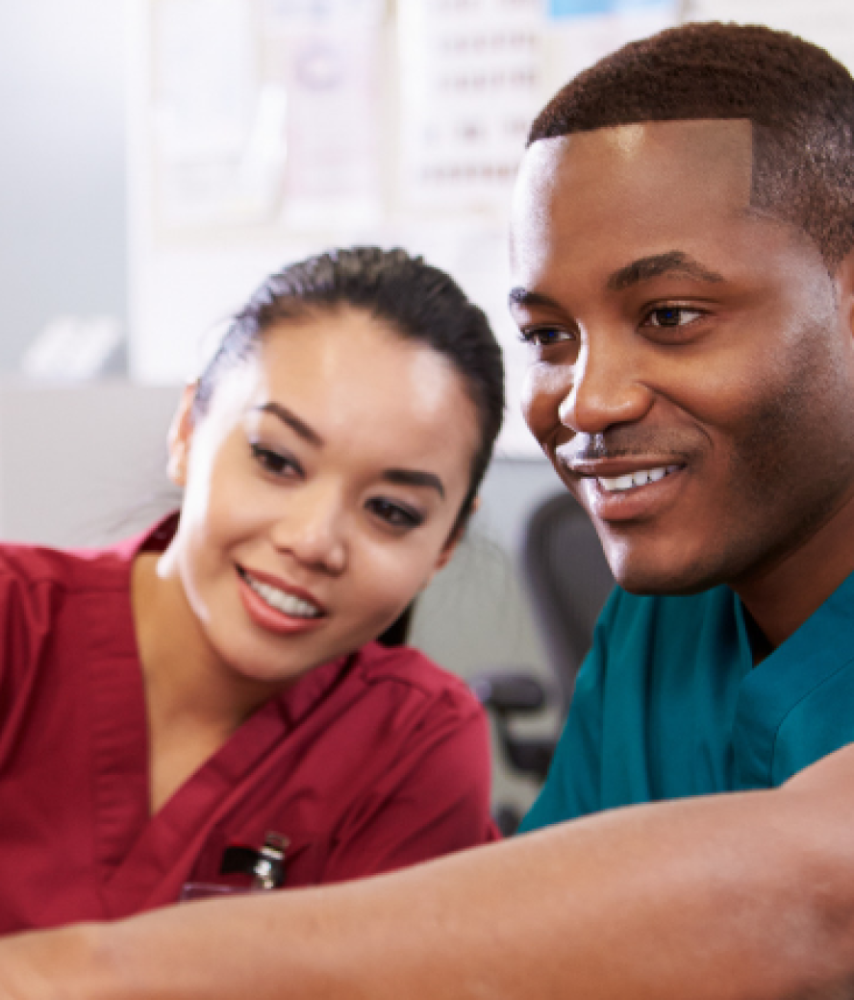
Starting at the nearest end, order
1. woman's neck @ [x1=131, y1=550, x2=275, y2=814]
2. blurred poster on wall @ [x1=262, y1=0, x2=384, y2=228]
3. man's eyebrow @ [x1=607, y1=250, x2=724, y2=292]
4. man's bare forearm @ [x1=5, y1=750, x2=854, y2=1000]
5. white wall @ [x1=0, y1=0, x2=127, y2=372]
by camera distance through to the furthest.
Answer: man's bare forearm @ [x1=5, y1=750, x2=854, y2=1000]
man's eyebrow @ [x1=607, y1=250, x2=724, y2=292]
woman's neck @ [x1=131, y1=550, x2=275, y2=814]
blurred poster on wall @ [x1=262, y1=0, x2=384, y2=228]
white wall @ [x1=0, y1=0, x2=127, y2=372]

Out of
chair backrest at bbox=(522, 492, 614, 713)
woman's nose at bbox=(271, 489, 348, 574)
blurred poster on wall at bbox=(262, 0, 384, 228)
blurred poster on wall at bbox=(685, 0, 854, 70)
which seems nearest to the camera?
woman's nose at bbox=(271, 489, 348, 574)

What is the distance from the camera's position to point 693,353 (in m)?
0.56

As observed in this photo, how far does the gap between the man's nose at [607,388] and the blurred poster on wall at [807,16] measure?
1.32 m

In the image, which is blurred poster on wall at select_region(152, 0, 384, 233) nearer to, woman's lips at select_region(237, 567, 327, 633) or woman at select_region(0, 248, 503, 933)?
woman at select_region(0, 248, 503, 933)

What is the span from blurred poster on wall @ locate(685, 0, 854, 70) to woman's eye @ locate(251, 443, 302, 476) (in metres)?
1.20

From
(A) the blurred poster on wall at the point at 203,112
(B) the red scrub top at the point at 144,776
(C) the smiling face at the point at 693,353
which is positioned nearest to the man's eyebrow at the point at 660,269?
(C) the smiling face at the point at 693,353

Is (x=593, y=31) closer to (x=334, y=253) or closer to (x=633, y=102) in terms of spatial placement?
(x=334, y=253)

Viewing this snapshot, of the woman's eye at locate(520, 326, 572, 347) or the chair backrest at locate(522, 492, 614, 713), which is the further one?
the chair backrest at locate(522, 492, 614, 713)

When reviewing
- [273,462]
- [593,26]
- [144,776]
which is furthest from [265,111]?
[144,776]

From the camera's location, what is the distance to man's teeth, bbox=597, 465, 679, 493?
0.58 metres

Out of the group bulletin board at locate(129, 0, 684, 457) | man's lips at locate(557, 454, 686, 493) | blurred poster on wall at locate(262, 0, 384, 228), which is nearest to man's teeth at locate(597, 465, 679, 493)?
man's lips at locate(557, 454, 686, 493)

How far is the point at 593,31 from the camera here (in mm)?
1843

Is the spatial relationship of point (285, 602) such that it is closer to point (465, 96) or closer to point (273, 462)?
point (273, 462)

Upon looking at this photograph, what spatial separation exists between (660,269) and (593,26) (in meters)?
1.47
